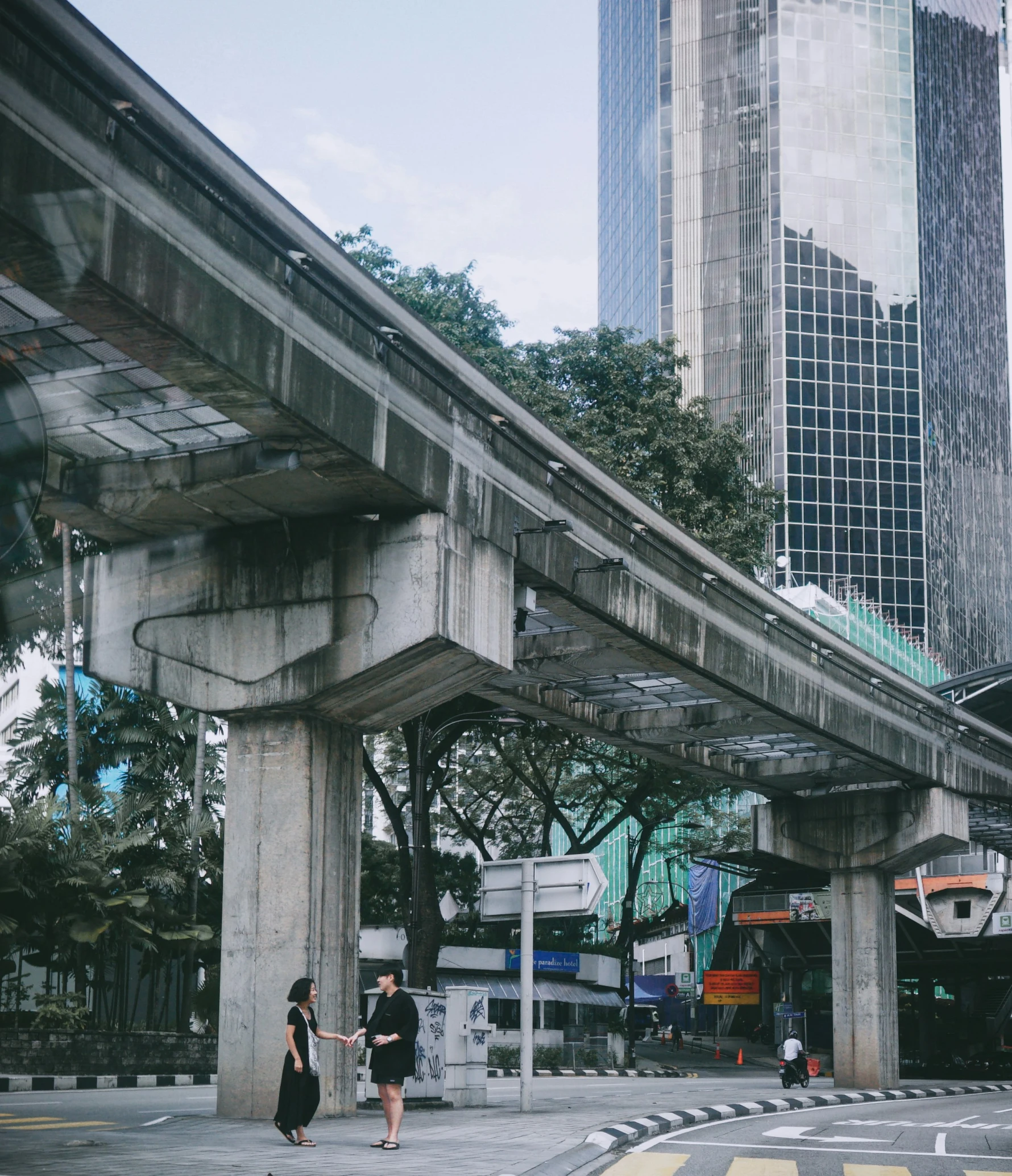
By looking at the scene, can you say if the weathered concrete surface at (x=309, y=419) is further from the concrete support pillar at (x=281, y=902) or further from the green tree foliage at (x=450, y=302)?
the green tree foliage at (x=450, y=302)

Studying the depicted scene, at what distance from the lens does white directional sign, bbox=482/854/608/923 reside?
16844mm

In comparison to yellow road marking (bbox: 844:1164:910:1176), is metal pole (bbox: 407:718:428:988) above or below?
above

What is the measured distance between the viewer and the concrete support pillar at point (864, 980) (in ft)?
102

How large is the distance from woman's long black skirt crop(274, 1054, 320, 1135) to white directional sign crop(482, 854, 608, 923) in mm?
4915

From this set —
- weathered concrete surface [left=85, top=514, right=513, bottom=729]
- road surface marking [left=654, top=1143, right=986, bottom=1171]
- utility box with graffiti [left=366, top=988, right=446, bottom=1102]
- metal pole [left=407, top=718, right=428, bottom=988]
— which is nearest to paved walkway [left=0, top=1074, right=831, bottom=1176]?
utility box with graffiti [left=366, top=988, right=446, bottom=1102]

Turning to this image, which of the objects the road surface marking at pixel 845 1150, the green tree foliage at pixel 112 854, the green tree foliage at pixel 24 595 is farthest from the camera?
the green tree foliage at pixel 112 854

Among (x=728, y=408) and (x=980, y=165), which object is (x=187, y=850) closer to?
(x=728, y=408)

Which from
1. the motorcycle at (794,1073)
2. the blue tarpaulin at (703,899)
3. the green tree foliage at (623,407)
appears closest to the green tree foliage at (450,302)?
the green tree foliage at (623,407)

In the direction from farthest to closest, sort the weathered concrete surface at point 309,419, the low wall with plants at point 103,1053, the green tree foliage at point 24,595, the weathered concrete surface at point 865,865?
the weathered concrete surface at point 865,865 < the low wall with plants at point 103,1053 < the weathered concrete surface at point 309,419 < the green tree foliage at point 24,595

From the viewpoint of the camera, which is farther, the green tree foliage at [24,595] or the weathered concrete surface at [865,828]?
the weathered concrete surface at [865,828]

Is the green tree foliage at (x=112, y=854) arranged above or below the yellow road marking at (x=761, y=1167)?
above

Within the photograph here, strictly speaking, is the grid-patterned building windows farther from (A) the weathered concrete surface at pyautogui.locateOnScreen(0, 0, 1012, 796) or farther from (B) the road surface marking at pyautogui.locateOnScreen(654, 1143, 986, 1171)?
(B) the road surface marking at pyautogui.locateOnScreen(654, 1143, 986, 1171)

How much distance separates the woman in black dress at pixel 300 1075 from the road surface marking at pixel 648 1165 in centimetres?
246

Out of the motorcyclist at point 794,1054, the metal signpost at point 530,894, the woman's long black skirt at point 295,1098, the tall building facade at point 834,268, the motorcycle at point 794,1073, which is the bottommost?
the motorcycle at point 794,1073
